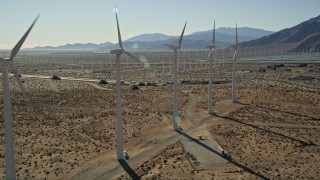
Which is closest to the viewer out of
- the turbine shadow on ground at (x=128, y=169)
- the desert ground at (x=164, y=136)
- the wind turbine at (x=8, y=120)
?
the wind turbine at (x=8, y=120)

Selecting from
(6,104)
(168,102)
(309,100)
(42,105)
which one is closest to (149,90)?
(168,102)

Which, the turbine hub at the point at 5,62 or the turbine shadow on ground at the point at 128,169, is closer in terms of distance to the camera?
the turbine hub at the point at 5,62

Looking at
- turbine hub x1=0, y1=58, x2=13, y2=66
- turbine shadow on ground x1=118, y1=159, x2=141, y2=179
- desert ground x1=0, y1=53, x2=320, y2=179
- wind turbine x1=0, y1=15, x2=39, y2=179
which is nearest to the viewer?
wind turbine x1=0, y1=15, x2=39, y2=179

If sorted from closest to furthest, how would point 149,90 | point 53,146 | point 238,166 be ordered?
1. point 238,166
2. point 53,146
3. point 149,90

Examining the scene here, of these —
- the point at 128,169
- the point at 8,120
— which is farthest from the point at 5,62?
the point at 128,169

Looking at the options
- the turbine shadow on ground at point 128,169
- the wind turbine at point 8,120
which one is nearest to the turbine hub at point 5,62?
the wind turbine at point 8,120

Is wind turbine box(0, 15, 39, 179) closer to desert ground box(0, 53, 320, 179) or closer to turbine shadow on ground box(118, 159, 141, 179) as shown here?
desert ground box(0, 53, 320, 179)

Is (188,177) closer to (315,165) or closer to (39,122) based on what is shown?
(315,165)

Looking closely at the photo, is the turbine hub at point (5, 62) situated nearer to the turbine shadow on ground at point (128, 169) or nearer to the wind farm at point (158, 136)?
the wind farm at point (158, 136)

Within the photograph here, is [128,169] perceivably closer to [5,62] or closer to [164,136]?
[164,136]

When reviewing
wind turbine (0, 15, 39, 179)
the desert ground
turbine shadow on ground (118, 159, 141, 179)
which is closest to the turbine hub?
wind turbine (0, 15, 39, 179)

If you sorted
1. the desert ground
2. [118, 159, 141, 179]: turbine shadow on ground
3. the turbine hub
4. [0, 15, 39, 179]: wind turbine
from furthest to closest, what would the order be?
the desert ground → [118, 159, 141, 179]: turbine shadow on ground → the turbine hub → [0, 15, 39, 179]: wind turbine
